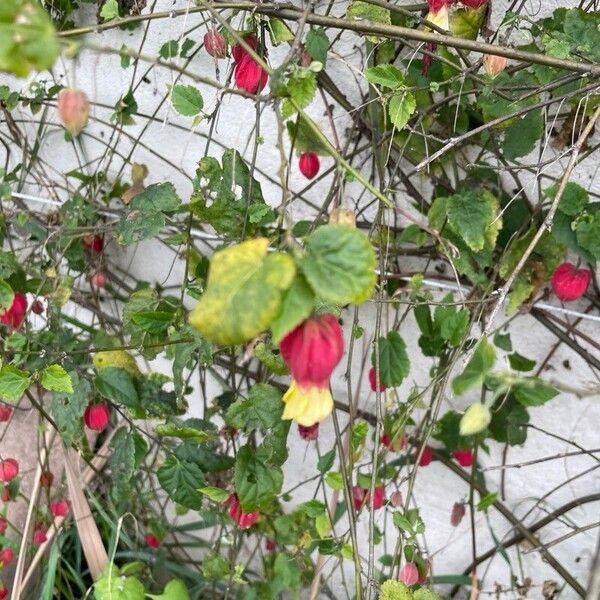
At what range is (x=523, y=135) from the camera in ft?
3.68

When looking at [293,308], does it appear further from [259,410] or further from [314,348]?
[259,410]

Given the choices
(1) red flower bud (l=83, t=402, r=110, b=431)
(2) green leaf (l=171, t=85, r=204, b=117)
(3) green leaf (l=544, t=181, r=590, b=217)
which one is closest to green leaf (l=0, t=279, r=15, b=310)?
(1) red flower bud (l=83, t=402, r=110, b=431)

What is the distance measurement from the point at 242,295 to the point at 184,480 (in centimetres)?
73

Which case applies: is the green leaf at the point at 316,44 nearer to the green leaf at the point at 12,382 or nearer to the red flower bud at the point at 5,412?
the green leaf at the point at 12,382

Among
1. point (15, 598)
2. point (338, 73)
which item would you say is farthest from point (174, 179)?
point (15, 598)

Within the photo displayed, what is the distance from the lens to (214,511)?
1316 millimetres

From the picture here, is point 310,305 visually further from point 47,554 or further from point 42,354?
point 47,554

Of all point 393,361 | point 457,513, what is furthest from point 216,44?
point 457,513

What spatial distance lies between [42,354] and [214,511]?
41 cm

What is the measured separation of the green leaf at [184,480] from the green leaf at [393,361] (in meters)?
0.33

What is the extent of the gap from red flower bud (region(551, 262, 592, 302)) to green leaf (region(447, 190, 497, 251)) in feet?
0.49

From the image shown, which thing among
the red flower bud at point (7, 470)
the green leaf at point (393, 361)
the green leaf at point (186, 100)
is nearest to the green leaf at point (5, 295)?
the green leaf at point (186, 100)

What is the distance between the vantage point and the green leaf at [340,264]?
1.57 feet

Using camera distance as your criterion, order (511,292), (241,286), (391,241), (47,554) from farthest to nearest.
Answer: (47,554)
(391,241)
(511,292)
(241,286)
